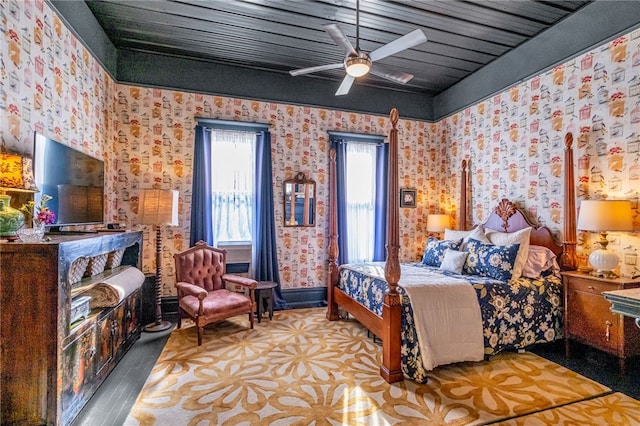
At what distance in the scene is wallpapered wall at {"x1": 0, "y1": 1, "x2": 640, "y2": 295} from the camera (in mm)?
2572

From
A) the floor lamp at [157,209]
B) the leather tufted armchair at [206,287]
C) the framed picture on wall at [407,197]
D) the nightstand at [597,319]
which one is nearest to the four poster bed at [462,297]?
the nightstand at [597,319]

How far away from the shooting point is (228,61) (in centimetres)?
446

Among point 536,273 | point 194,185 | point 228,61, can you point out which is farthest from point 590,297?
point 228,61

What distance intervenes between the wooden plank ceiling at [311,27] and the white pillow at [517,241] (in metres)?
2.35

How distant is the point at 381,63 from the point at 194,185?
3.16 m

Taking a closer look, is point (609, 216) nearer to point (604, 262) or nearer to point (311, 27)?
point (604, 262)

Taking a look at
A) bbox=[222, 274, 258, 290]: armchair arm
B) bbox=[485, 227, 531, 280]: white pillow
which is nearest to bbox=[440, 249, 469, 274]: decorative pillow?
bbox=[485, 227, 531, 280]: white pillow

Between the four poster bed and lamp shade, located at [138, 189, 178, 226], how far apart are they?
2.25 metres

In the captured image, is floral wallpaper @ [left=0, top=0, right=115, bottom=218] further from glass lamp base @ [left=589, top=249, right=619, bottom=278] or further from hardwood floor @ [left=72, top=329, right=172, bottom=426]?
glass lamp base @ [left=589, top=249, right=619, bottom=278]

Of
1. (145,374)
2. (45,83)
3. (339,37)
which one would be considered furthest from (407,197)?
(45,83)

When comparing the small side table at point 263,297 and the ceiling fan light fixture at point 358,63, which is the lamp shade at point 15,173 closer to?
the ceiling fan light fixture at point 358,63

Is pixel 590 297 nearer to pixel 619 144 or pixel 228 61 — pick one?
pixel 619 144

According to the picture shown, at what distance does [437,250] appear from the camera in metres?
4.23

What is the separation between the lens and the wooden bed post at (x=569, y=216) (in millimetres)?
3369
